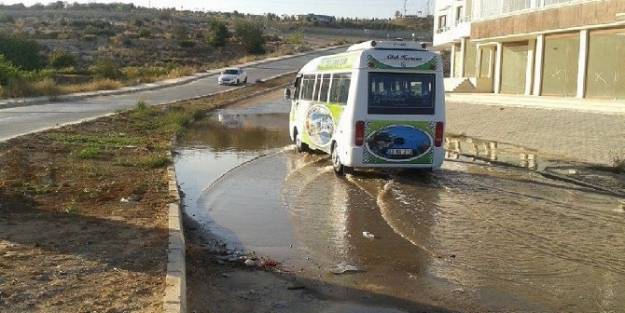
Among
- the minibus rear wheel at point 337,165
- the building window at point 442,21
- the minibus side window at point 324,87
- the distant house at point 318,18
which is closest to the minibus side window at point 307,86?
the minibus side window at point 324,87

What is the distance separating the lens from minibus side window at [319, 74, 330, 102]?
1586cm

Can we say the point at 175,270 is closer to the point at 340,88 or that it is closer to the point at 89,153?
the point at 89,153

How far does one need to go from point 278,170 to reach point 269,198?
349 centimetres

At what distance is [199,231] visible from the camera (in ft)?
30.8

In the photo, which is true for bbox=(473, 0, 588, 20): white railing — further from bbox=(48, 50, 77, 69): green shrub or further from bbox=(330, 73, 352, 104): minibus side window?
bbox=(48, 50, 77, 69): green shrub

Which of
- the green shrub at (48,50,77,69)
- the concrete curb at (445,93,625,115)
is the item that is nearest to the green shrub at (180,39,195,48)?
the green shrub at (48,50,77,69)

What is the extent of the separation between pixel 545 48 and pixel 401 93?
75.3ft

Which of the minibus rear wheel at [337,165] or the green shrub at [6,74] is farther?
the green shrub at [6,74]

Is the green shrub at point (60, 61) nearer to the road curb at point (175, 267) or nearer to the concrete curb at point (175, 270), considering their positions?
the road curb at point (175, 267)

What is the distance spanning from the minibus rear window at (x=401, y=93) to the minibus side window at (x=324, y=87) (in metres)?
2.34

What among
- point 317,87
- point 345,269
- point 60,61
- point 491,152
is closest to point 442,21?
point 60,61

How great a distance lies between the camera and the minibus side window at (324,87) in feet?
52.0

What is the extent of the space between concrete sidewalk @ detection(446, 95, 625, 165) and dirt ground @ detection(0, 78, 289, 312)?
1084 centimetres

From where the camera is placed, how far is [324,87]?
636 inches
